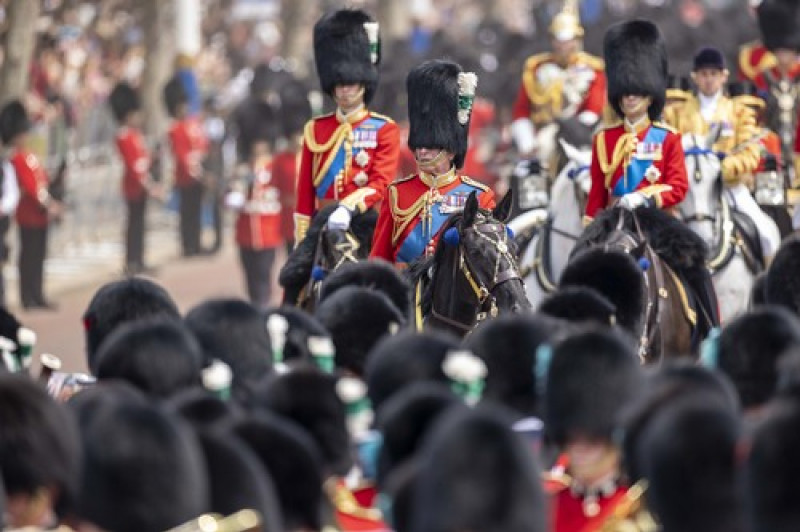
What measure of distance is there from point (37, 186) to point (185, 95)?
201 inches

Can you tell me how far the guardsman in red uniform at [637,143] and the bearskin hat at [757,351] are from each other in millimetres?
3953

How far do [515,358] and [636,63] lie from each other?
5.64 m

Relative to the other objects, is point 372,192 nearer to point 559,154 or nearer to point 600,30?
point 559,154

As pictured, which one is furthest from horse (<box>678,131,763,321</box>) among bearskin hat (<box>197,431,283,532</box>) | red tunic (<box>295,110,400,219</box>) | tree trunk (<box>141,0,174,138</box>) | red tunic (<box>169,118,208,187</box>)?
tree trunk (<box>141,0,174,138</box>)

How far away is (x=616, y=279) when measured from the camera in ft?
36.3

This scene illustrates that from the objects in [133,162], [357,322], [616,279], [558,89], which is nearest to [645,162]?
[616,279]

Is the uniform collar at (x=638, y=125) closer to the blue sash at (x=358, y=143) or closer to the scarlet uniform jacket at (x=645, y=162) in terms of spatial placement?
the scarlet uniform jacket at (x=645, y=162)

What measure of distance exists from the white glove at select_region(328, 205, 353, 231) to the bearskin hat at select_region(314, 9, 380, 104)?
Result: 1.34 m

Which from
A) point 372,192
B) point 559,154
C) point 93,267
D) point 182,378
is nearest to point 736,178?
point 559,154

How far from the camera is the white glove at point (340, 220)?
42.1 feet

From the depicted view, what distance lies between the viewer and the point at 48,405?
24.6ft

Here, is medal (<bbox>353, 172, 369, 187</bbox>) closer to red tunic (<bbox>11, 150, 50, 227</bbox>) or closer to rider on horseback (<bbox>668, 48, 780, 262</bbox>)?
rider on horseback (<bbox>668, 48, 780, 262</bbox>)

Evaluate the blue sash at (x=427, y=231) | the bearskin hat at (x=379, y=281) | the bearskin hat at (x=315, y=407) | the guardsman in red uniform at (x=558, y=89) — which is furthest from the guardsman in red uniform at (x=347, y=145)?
the bearskin hat at (x=315, y=407)

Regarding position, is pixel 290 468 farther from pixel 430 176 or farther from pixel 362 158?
pixel 362 158
